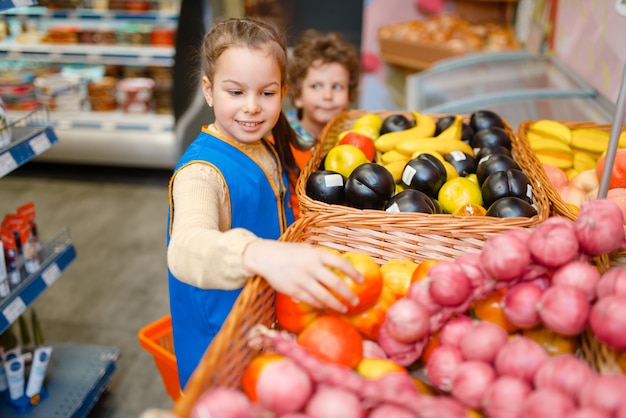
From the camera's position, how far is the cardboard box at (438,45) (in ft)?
14.3

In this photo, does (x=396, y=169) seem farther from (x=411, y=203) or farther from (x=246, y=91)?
(x=246, y=91)

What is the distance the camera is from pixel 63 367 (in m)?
2.49

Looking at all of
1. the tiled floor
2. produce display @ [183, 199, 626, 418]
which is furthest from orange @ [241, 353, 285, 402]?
the tiled floor

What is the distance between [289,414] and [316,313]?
28 cm

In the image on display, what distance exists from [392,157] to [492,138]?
0.34 m

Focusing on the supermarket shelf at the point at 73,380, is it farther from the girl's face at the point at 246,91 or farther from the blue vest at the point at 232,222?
the girl's face at the point at 246,91

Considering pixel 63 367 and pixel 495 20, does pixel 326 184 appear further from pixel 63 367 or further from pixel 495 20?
pixel 495 20

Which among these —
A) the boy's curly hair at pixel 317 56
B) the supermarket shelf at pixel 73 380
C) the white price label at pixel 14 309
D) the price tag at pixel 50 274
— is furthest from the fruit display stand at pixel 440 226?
the supermarket shelf at pixel 73 380

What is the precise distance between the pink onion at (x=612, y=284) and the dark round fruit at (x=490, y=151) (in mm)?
782

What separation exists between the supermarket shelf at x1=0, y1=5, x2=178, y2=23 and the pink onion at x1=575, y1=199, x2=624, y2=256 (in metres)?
4.53

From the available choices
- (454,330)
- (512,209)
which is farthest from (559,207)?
(454,330)

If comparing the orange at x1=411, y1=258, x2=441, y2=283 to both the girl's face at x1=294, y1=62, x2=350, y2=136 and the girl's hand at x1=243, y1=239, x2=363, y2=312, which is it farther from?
the girl's face at x1=294, y1=62, x2=350, y2=136

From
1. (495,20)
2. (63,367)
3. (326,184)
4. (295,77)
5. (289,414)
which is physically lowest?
(63,367)

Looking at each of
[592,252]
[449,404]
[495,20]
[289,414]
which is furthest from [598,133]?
[495,20]
